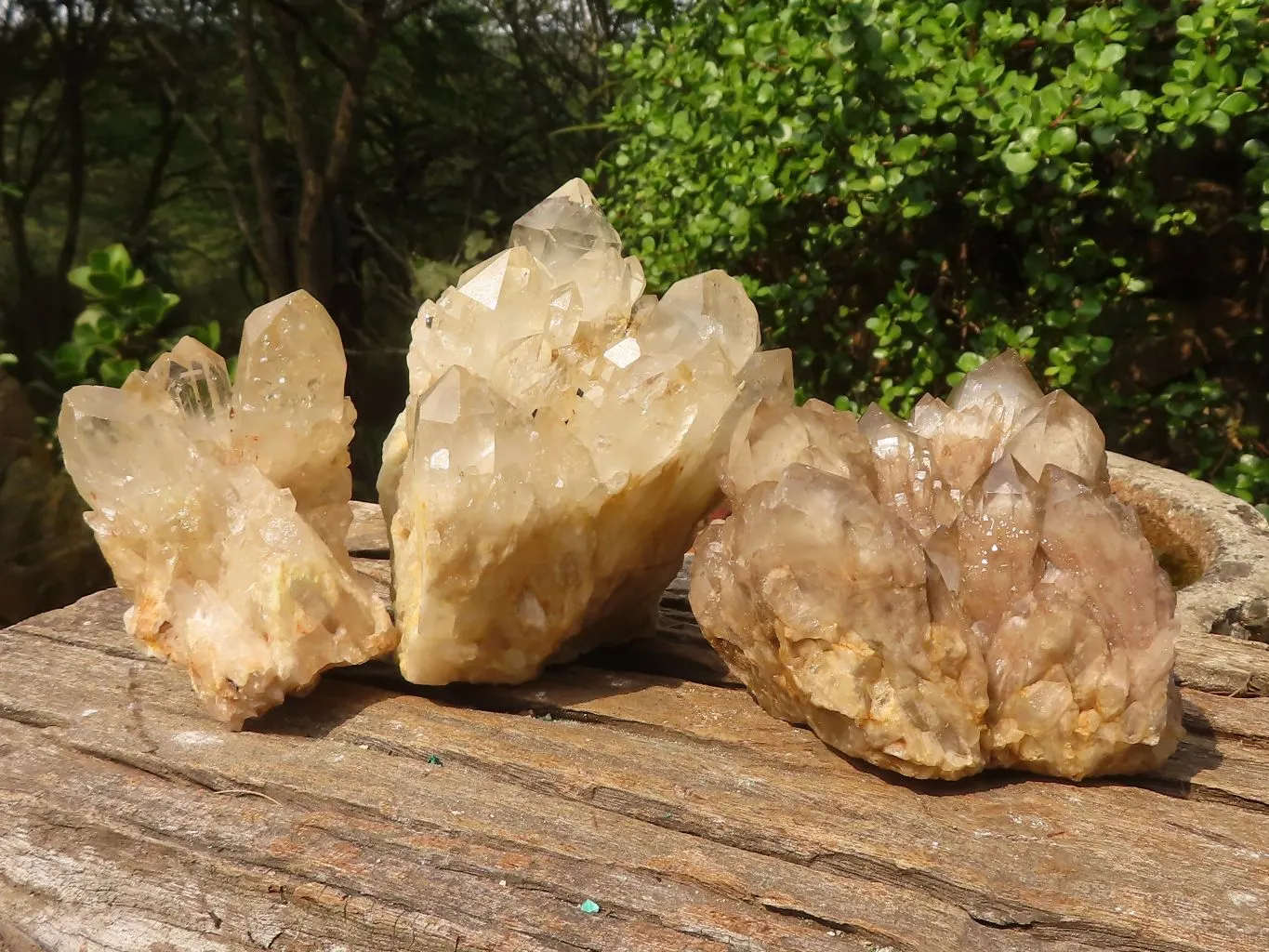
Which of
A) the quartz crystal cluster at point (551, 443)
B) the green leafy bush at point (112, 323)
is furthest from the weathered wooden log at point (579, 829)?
the green leafy bush at point (112, 323)

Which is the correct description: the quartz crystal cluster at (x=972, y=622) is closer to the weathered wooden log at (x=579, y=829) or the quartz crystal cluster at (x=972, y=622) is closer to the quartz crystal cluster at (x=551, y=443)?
the weathered wooden log at (x=579, y=829)

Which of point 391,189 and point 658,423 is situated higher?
point 391,189

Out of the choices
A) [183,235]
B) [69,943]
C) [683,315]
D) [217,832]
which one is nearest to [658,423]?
[683,315]

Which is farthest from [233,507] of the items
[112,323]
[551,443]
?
[112,323]

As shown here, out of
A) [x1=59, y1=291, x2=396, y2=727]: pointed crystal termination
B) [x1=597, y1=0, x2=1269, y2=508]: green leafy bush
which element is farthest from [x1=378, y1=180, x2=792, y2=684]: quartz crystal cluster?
[x1=597, y1=0, x2=1269, y2=508]: green leafy bush

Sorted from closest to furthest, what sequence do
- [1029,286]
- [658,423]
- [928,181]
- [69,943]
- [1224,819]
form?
1. [69,943]
2. [1224,819]
3. [658,423]
4. [928,181]
5. [1029,286]

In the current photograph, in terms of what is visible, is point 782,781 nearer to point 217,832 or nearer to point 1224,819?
point 1224,819

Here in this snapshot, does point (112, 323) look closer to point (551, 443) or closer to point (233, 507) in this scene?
point (233, 507)

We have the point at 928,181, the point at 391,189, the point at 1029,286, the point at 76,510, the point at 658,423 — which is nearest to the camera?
the point at 658,423
